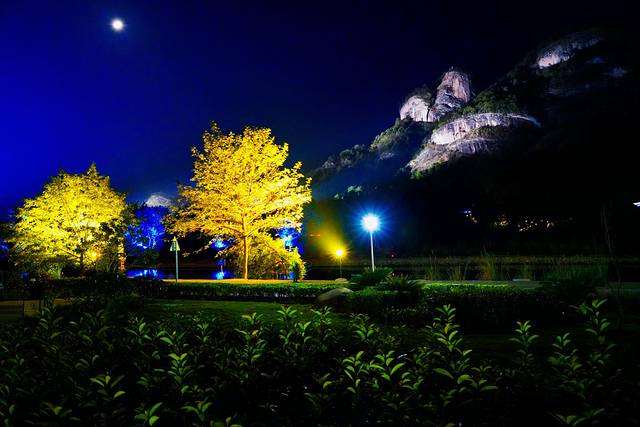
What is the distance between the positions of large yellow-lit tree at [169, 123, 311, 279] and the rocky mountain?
2971 inches

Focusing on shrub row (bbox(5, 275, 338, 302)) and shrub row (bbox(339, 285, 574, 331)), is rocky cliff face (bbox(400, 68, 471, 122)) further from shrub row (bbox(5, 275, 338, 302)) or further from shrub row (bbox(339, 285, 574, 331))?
shrub row (bbox(339, 285, 574, 331))

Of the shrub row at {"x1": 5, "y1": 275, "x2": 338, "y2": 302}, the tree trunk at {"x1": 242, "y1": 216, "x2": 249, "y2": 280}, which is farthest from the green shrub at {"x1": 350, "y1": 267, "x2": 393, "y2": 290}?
the tree trunk at {"x1": 242, "y1": 216, "x2": 249, "y2": 280}

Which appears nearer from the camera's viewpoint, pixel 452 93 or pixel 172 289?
pixel 172 289

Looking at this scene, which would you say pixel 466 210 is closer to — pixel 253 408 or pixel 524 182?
pixel 524 182

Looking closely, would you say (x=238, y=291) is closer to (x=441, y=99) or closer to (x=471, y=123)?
(x=471, y=123)

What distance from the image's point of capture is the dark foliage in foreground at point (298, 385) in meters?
3.55

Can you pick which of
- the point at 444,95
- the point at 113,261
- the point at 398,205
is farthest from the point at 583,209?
the point at 444,95

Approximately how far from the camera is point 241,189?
23.4 metres

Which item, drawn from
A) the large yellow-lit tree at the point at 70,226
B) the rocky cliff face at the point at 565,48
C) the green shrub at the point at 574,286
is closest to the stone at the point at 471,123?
the rocky cliff face at the point at 565,48

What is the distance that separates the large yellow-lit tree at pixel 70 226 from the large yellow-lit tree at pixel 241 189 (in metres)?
3.60

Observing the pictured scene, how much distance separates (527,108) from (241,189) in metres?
126

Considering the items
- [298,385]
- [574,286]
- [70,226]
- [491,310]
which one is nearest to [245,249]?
[70,226]

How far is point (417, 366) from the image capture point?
15.3 ft

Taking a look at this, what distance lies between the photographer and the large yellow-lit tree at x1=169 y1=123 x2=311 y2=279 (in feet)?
77.5
